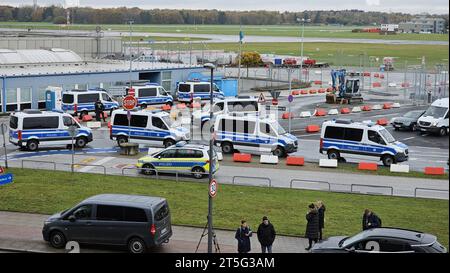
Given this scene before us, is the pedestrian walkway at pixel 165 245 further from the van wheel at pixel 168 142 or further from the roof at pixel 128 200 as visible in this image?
the van wheel at pixel 168 142

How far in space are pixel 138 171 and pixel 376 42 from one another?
140 m

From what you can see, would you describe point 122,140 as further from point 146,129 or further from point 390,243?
point 390,243

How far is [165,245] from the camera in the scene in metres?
19.4

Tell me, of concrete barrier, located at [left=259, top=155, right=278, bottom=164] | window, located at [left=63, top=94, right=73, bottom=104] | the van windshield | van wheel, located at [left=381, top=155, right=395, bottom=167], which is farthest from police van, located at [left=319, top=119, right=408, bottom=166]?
window, located at [left=63, top=94, right=73, bottom=104]

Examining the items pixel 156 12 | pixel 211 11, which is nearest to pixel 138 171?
pixel 156 12

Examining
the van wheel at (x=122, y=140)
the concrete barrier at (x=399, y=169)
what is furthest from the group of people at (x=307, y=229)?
the van wheel at (x=122, y=140)

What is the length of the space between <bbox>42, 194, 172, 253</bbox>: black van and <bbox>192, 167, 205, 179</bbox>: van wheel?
9.68 m

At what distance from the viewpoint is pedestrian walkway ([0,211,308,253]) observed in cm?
1880

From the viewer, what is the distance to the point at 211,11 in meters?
166

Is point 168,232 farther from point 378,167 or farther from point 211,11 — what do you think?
point 211,11

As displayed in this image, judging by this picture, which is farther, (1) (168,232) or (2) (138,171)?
(2) (138,171)

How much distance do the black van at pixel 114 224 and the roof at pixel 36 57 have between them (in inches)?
1677

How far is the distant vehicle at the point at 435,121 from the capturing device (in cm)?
4266
